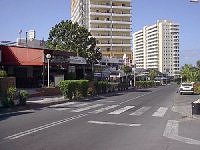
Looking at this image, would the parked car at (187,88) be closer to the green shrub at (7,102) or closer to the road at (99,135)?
the green shrub at (7,102)

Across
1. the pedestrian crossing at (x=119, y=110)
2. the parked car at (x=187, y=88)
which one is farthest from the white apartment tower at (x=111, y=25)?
the pedestrian crossing at (x=119, y=110)

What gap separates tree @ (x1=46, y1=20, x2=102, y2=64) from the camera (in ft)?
180

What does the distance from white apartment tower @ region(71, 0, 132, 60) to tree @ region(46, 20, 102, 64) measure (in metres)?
61.3

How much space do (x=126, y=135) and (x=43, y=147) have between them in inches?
142

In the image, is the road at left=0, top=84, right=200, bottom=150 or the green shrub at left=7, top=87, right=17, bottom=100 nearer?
the road at left=0, top=84, right=200, bottom=150

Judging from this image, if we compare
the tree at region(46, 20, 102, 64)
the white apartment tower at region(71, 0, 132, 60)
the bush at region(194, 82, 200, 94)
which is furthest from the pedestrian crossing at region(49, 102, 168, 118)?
the white apartment tower at region(71, 0, 132, 60)

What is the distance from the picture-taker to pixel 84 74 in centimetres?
5778

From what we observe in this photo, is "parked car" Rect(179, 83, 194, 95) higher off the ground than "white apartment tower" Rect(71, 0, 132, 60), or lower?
lower

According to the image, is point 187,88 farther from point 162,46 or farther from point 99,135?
point 162,46

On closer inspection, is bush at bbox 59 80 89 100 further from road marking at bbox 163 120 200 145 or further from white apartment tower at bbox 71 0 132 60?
white apartment tower at bbox 71 0 132 60

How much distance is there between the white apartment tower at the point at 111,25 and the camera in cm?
11856

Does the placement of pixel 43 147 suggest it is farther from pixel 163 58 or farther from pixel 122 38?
pixel 163 58

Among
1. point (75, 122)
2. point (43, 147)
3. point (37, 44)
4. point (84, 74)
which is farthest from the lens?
point (37, 44)

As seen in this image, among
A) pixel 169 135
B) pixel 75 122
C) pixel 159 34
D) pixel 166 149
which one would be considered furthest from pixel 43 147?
pixel 159 34
